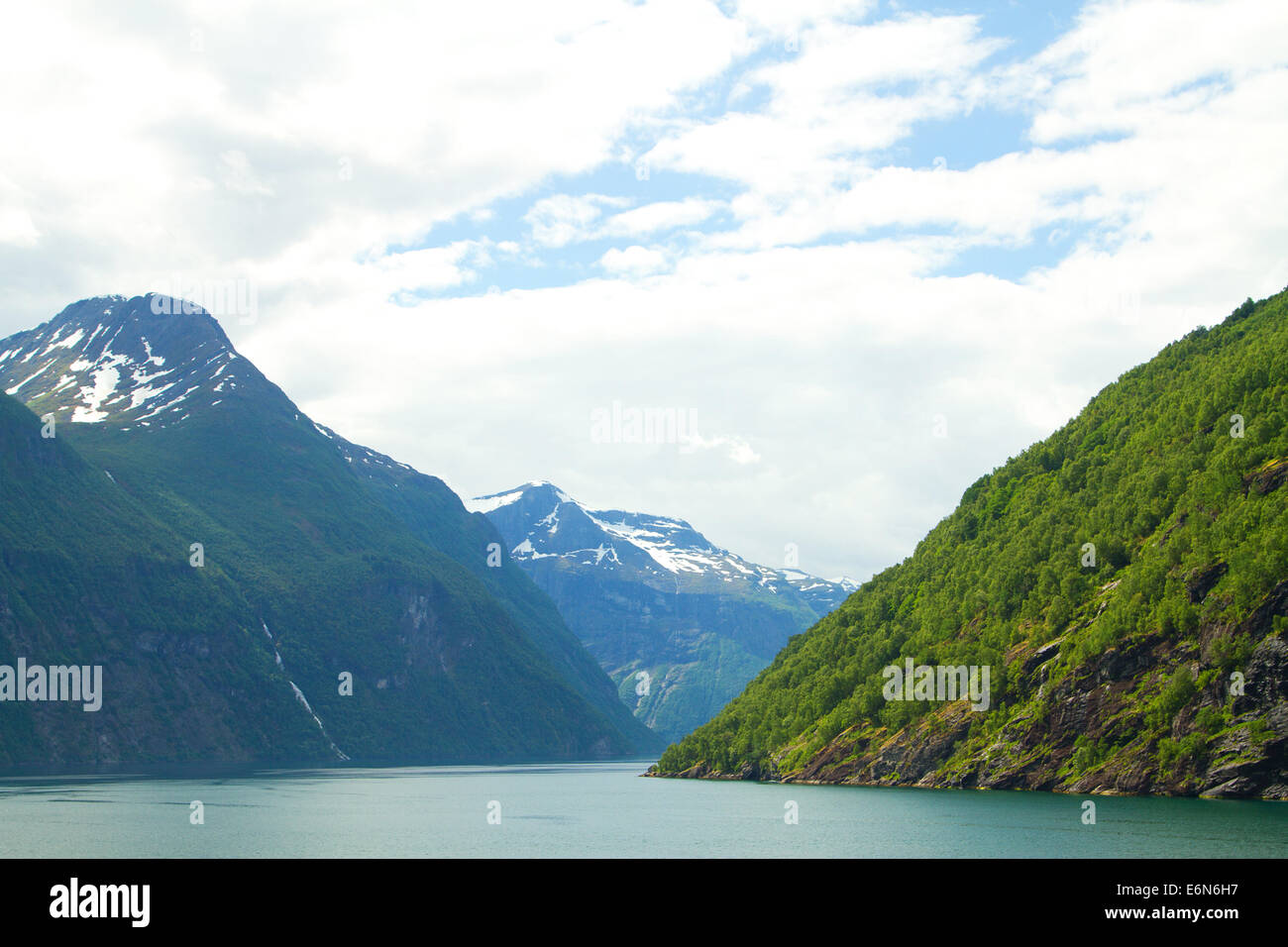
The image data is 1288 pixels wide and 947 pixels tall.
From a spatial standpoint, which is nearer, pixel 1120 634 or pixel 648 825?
pixel 648 825

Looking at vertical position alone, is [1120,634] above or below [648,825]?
above

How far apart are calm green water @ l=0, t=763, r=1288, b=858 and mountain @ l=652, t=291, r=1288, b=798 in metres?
7.60

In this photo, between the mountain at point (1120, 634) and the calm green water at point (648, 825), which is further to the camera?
the mountain at point (1120, 634)

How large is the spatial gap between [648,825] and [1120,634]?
6267cm

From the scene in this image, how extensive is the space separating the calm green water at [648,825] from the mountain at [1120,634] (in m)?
7.60

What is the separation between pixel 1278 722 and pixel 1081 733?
79.8 ft

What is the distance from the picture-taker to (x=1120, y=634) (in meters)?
136

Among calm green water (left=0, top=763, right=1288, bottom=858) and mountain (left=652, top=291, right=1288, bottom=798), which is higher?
mountain (left=652, top=291, right=1288, bottom=798)

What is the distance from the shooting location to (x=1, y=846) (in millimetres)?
89500

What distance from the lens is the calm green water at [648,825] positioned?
8675cm

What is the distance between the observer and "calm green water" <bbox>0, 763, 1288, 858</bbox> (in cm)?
8675
